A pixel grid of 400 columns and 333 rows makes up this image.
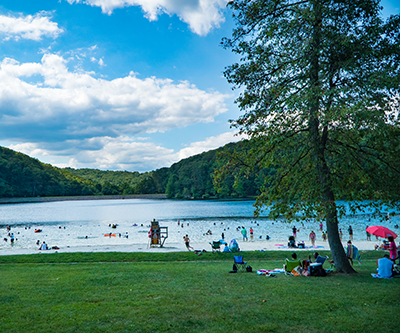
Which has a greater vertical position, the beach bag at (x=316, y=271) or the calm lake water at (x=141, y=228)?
the beach bag at (x=316, y=271)

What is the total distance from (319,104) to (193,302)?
7506mm

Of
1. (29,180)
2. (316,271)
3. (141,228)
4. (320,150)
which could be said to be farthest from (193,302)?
(29,180)

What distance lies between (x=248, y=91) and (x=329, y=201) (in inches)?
198

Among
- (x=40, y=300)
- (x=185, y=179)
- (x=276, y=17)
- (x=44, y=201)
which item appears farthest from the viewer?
(x=185, y=179)

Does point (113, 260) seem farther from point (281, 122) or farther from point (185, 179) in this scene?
point (185, 179)

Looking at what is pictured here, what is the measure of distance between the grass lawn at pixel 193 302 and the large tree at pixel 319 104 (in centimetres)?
269

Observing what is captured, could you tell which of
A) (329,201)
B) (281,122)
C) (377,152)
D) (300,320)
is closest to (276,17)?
(281,122)

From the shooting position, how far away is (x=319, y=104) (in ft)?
33.5

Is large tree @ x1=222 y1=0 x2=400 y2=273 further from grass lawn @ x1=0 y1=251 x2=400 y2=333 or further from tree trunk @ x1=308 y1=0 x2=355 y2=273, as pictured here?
grass lawn @ x1=0 y1=251 x2=400 y2=333

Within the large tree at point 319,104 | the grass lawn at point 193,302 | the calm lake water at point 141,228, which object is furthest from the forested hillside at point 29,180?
the large tree at point 319,104

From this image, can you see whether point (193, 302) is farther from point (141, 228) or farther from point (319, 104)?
point (141, 228)

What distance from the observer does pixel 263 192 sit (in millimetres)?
11227

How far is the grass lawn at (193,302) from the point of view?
6.03 m

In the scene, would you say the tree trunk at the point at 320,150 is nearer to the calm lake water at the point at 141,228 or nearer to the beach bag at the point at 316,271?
the beach bag at the point at 316,271
